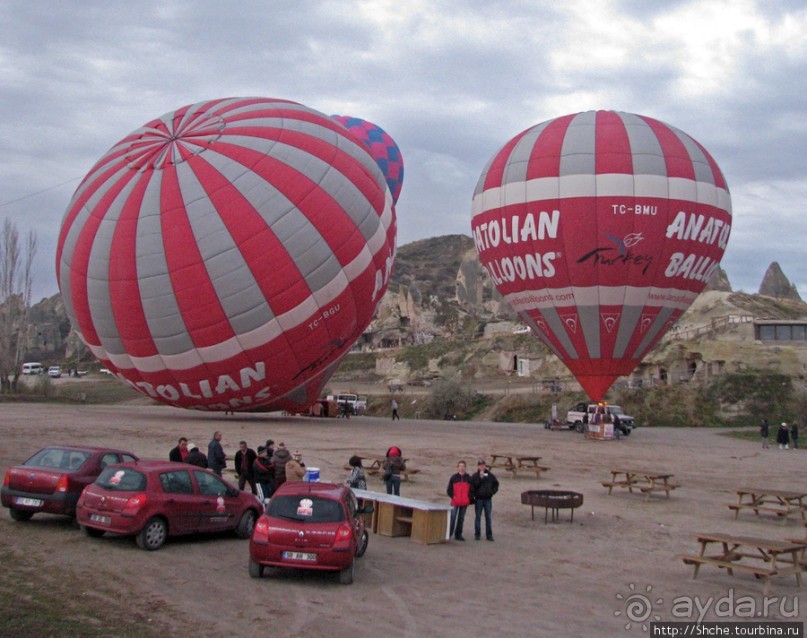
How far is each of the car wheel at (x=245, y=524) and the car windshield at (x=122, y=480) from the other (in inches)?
71.0

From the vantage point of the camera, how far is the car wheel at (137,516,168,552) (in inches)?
398

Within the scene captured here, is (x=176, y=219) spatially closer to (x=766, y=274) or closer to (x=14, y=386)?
(x=14, y=386)

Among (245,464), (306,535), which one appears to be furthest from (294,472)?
(306,535)

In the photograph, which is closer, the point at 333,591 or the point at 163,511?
the point at 333,591

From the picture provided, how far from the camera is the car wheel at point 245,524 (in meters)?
11.6

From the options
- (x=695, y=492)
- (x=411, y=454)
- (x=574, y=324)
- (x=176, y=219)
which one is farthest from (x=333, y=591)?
(x=574, y=324)

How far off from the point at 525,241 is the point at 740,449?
11.3 meters

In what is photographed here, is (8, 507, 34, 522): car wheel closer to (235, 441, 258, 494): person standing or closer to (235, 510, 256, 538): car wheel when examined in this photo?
(235, 510, 256, 538): car wheel

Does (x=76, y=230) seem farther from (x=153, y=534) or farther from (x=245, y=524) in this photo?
(x=153, y=534)

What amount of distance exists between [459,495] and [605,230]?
20.5 m

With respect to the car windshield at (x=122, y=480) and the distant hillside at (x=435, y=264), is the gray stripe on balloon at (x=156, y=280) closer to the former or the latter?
the car windshield at (x=122, y=480)

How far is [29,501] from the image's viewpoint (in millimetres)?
11297

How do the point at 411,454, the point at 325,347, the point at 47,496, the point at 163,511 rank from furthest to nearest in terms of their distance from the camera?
the point at 325,347 < the point at 411,454 < the point at 47,496 < the point at 163,511

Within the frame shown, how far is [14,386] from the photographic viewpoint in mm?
51219
